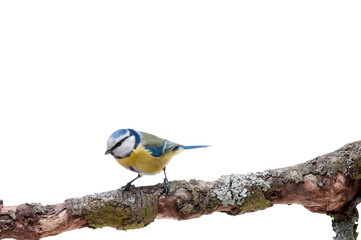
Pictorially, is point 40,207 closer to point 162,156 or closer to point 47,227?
point 47,227

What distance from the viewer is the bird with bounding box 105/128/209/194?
2.29 meters

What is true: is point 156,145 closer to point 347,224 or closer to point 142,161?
point 142,161

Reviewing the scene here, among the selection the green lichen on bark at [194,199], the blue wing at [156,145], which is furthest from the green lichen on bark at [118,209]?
the blue wing at [156,145]

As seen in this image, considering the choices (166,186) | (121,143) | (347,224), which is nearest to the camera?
(121,143)

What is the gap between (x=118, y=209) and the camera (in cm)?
234

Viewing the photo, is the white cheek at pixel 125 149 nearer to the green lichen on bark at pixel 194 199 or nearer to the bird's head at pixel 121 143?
→ the bird's head at pixel 121 143

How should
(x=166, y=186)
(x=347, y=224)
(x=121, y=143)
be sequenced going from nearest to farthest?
1. (x=121, y=143)
2. (x=166, y=186)
3. (x=347, y=224)

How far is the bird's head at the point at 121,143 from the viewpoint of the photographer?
226 centimetres

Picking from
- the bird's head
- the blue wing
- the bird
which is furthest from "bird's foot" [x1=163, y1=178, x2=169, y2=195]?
the bird's head

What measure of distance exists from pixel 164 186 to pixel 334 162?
974 mm

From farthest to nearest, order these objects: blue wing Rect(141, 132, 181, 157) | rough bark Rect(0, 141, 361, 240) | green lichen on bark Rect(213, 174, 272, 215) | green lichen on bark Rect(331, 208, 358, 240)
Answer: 1. green lichen on bark Rect(331, 208, 358, 240)
2. green lichen on bark Rect(213, 174, 272, 215)
3. blue wing Rect(141, 132, 181, 157)
4. rough bark Rect(0, 141, 361, 240)

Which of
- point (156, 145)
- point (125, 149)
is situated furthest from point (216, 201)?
point (125, 149)

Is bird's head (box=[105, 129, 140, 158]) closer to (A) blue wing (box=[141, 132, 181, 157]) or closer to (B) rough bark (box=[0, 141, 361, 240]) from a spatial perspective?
(A) blue wing (box=[141, 132, 181, 157])

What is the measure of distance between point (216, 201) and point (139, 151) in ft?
1.65
